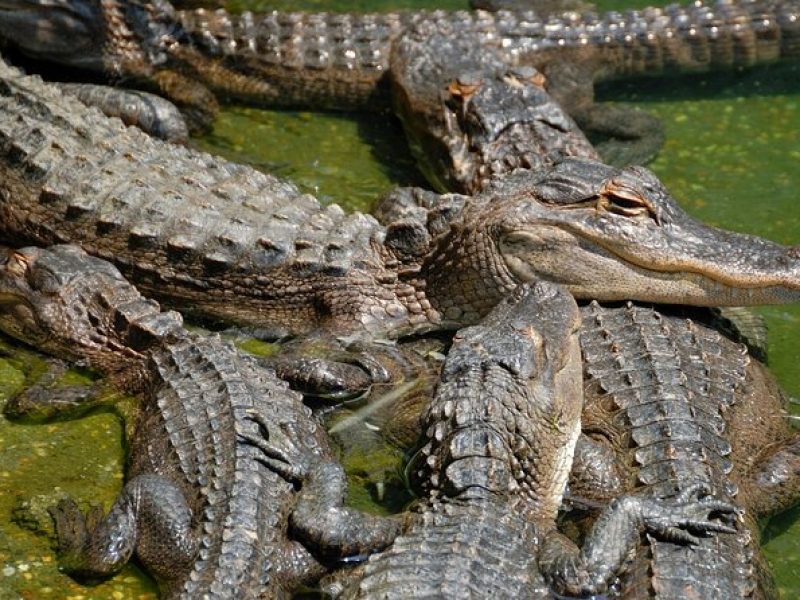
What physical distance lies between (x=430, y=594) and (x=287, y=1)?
560 cm

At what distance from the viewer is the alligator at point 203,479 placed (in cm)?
411

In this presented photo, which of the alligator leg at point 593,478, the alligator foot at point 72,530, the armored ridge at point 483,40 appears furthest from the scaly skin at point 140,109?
the alligator leg at point 593,478

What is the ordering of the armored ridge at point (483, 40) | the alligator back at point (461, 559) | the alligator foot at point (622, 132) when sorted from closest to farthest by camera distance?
the alligator back at point (461, 559), the alligator foot at point (622, 132), the armored ridge at point (483, 40)

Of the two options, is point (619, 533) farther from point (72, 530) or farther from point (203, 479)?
point (72, 530)

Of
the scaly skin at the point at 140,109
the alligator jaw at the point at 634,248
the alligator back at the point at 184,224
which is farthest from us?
the scaly skin at the point at 140,109

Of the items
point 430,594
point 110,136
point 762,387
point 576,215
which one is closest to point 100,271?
point 110,136

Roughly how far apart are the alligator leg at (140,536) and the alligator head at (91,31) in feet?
11.9

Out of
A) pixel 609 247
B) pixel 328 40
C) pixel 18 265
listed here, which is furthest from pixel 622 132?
pixel 18 265

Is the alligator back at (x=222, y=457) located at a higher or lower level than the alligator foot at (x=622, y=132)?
higher

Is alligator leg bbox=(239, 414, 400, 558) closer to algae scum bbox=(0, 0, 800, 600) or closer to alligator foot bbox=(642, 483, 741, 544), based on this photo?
algae scum bbox=(0, 0, 800, 600)

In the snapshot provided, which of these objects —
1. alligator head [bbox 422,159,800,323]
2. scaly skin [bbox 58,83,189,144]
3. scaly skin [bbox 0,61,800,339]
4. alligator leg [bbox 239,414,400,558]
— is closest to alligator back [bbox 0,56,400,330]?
scaly skin [bbox 0,61,800,339]

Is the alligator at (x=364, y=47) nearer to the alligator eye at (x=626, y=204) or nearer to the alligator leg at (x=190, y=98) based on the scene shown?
the alligator leg at (x=190, y=98)

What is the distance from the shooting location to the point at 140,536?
4.26 metres

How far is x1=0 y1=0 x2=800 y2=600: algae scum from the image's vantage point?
14.8 feet
